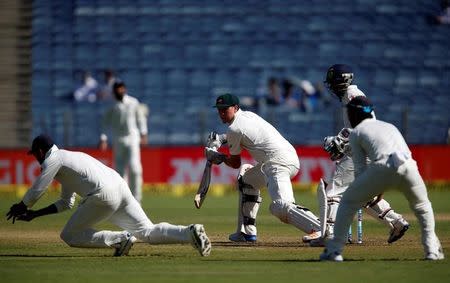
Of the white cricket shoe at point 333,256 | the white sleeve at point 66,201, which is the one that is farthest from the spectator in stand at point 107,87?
the white cricket shoe at point 333,256

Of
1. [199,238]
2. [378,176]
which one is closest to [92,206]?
[199,238]

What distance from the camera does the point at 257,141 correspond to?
41.0ft

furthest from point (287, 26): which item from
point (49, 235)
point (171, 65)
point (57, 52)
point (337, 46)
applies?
point (49, 235)

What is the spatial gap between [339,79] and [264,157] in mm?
1244

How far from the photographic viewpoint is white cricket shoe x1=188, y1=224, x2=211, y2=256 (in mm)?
10461

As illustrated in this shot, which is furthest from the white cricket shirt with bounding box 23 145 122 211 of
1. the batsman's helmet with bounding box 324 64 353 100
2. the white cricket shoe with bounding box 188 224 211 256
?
the batsman's helmet with bounding box 324 64 353 100

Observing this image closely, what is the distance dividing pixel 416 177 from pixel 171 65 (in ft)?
62.1

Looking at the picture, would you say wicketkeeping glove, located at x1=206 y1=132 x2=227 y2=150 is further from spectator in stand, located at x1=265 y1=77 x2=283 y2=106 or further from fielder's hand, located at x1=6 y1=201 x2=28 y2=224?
spectator in stand, located at x1=265 y1=77 x2=283 y2=106

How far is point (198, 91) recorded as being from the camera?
91.1 feet

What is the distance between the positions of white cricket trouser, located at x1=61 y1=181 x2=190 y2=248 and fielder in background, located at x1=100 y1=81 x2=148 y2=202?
27.9 ft

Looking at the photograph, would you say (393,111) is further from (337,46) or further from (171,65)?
(171,65)

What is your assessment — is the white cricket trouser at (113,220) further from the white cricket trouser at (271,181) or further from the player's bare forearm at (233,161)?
the white cricket trouser at (271,181)

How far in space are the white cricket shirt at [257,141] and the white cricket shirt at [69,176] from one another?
1850mm

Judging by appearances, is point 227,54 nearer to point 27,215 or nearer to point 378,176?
point 27,215
